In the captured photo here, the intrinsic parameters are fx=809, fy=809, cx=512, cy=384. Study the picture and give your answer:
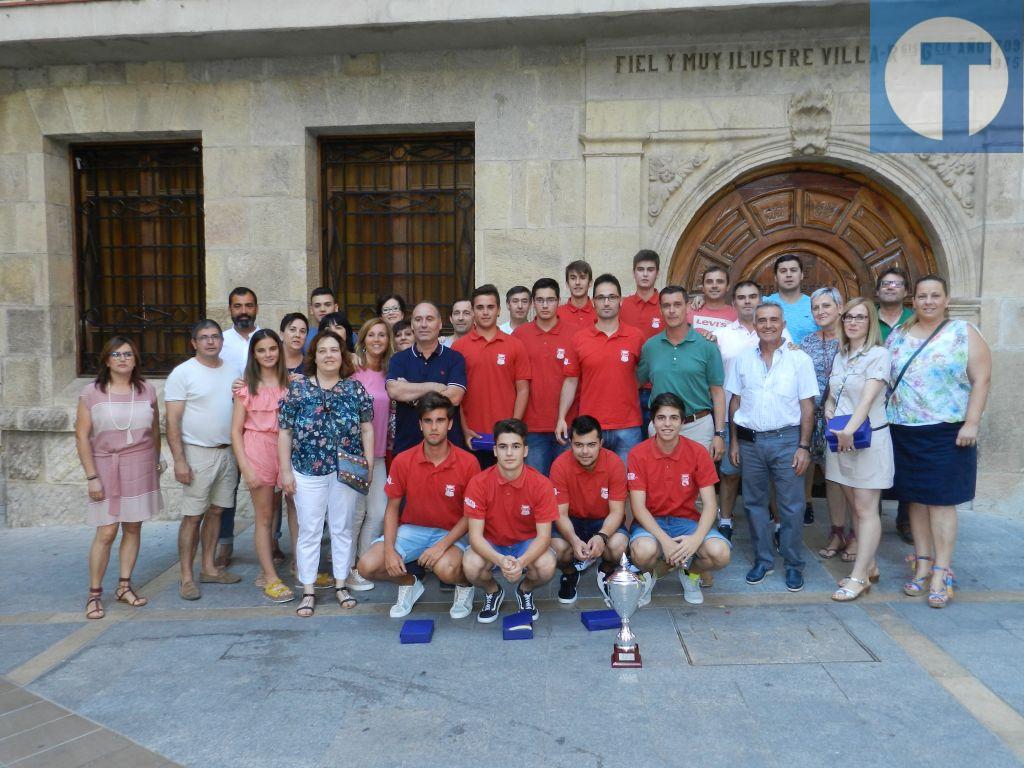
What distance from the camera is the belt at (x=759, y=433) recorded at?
505cm

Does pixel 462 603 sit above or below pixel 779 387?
below

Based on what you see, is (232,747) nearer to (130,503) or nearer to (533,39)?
(130,503)

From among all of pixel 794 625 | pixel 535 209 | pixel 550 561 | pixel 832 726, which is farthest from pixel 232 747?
pixel 535 209

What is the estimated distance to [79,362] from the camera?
803 cm

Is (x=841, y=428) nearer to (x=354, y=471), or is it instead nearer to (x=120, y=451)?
(x=354, y=471)

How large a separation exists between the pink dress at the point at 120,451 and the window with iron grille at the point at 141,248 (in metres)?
3.06

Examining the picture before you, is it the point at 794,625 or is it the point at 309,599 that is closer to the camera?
the point at 794,625

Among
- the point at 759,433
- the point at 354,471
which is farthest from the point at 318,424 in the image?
the point at 759,433

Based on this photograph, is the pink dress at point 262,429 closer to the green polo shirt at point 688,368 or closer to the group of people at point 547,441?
the group of people at point 547,441

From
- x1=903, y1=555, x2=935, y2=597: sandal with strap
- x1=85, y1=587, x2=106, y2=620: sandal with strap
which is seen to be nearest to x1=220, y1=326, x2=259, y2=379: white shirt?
x1=85, y1=587, x2=106, y2=620: sandal with strap

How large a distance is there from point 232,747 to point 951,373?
4280mm

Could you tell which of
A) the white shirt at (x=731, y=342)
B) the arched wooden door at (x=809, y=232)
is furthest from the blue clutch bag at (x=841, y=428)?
the arched wooden door at (x=809, y=232)

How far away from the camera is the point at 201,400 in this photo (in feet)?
17.1

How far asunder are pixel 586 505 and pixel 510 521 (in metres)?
0.51
